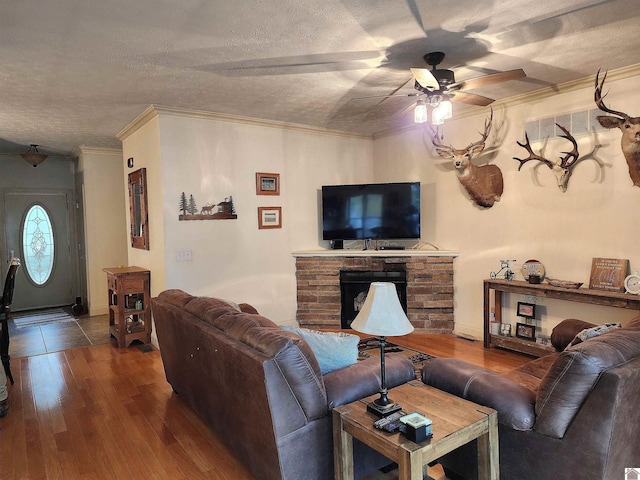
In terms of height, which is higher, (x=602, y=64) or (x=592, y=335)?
(x=602, y=64)

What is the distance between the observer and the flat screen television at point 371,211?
5.37m

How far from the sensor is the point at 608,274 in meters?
3.74

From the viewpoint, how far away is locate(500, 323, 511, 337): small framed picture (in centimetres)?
451

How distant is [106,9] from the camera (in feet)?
7.77

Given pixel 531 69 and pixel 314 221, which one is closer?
pixel 531 69

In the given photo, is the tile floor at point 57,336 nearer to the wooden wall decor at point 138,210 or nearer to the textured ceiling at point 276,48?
the wooden wall decor at point 138,210

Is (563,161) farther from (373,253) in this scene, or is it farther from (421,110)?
(373,253)

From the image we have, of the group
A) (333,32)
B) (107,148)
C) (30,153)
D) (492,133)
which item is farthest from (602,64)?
(30,153)

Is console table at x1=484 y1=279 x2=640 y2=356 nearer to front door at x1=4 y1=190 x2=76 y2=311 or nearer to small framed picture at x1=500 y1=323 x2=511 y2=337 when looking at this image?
small framed picture at x1=500 y1=323 x2=511 y2=337

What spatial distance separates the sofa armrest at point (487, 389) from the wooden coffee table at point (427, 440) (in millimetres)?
88

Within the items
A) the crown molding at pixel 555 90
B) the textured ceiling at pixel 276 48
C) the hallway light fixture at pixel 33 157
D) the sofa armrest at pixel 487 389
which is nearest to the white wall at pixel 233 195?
the textured ceiling at pixel 276 48

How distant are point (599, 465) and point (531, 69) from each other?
312 centimetres

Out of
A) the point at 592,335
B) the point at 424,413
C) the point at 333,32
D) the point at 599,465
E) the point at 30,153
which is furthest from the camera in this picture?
the point at 30,153

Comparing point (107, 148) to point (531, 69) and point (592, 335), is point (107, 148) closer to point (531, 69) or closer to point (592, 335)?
point (531, 69)
